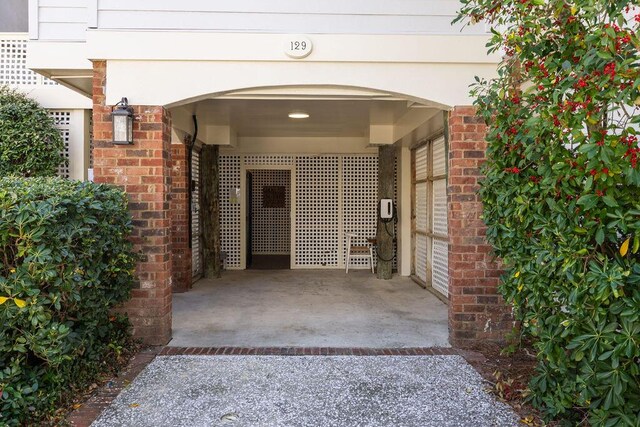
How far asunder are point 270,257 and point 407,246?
16.3ft

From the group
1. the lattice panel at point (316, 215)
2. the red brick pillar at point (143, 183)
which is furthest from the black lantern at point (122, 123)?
the lattice panel at point (316, 215)

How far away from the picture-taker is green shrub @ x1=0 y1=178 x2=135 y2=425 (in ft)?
9.09

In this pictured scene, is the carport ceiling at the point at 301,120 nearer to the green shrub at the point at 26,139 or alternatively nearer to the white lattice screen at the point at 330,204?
the white lattice screen at the point at 330,204

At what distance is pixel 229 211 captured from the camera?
9.82 metres

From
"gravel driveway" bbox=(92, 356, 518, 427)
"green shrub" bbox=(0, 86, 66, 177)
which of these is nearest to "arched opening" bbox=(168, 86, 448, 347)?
"gravel driveway" bbox=(92, 356, 518, 427)

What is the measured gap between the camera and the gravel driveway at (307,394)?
9.92 ft

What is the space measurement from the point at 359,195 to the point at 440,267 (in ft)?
11.1

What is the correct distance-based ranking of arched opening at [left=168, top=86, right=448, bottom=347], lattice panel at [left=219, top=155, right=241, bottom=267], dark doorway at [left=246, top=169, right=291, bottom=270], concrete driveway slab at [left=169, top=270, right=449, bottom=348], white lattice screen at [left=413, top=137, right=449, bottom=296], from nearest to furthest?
concrete driveway slab at [left=169, top=270, right=449, bottom=348] < arched opening at [left=168, top=86, right=448, bottom=347] < white lattice screen at [left=413, top=137, right=449, bottom=296] < lattice panel at [left=219, top=155, right=241, bottom=267] < dark doorway at [left=246, top=169, right=291, bottom=270]

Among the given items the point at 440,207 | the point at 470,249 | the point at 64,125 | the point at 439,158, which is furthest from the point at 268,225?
the point at 470,249

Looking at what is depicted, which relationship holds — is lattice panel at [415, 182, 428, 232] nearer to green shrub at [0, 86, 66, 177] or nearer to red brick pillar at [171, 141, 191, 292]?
red brick pillar at [171, 141, 191, 292]

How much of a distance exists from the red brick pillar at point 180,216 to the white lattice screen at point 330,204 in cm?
267

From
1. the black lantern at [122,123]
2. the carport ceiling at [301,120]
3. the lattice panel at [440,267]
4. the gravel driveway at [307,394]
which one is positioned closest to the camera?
the gravel driveway at [307,394]

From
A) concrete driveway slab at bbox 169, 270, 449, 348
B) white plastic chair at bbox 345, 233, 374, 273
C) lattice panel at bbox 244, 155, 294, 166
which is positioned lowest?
concrete driveway slab at bbox 169, 270, 449, 348

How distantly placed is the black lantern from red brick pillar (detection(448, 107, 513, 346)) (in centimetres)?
318
